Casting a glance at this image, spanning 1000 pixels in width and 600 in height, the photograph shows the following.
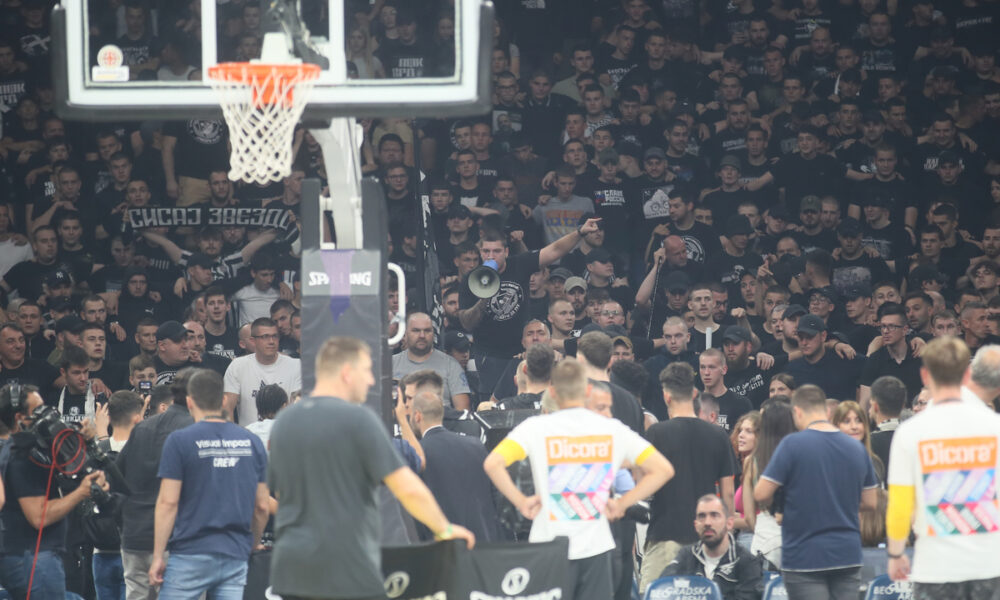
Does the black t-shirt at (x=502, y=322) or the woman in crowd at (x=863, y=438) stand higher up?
the black t-shirt at (x=502, y=322)

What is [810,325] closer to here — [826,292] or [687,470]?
[826,292]

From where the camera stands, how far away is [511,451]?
859cm

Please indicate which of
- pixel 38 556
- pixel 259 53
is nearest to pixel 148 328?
pixel 38 556

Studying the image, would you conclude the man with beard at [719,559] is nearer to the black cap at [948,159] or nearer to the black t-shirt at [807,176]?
the black t-shirt at [807,176]

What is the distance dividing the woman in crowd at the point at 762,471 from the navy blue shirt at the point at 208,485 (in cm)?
352

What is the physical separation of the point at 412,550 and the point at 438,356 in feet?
17.9

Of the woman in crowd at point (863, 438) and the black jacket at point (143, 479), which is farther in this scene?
the black jacket at point (143, 479)

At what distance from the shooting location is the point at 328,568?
7020 mm

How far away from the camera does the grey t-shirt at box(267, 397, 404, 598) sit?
7016 mm

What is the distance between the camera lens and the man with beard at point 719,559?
9766 mm

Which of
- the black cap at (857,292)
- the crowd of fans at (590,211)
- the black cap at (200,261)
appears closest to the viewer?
the crowd of fans at (590,211)

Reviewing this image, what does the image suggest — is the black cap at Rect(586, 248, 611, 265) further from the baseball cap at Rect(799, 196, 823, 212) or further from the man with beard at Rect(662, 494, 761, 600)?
the man with beard at Rect(662, 494, 761, 600)

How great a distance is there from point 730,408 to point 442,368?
8.86 feet

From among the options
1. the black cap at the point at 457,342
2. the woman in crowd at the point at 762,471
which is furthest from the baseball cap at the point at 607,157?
the woman in crowd at the point at 762,471
